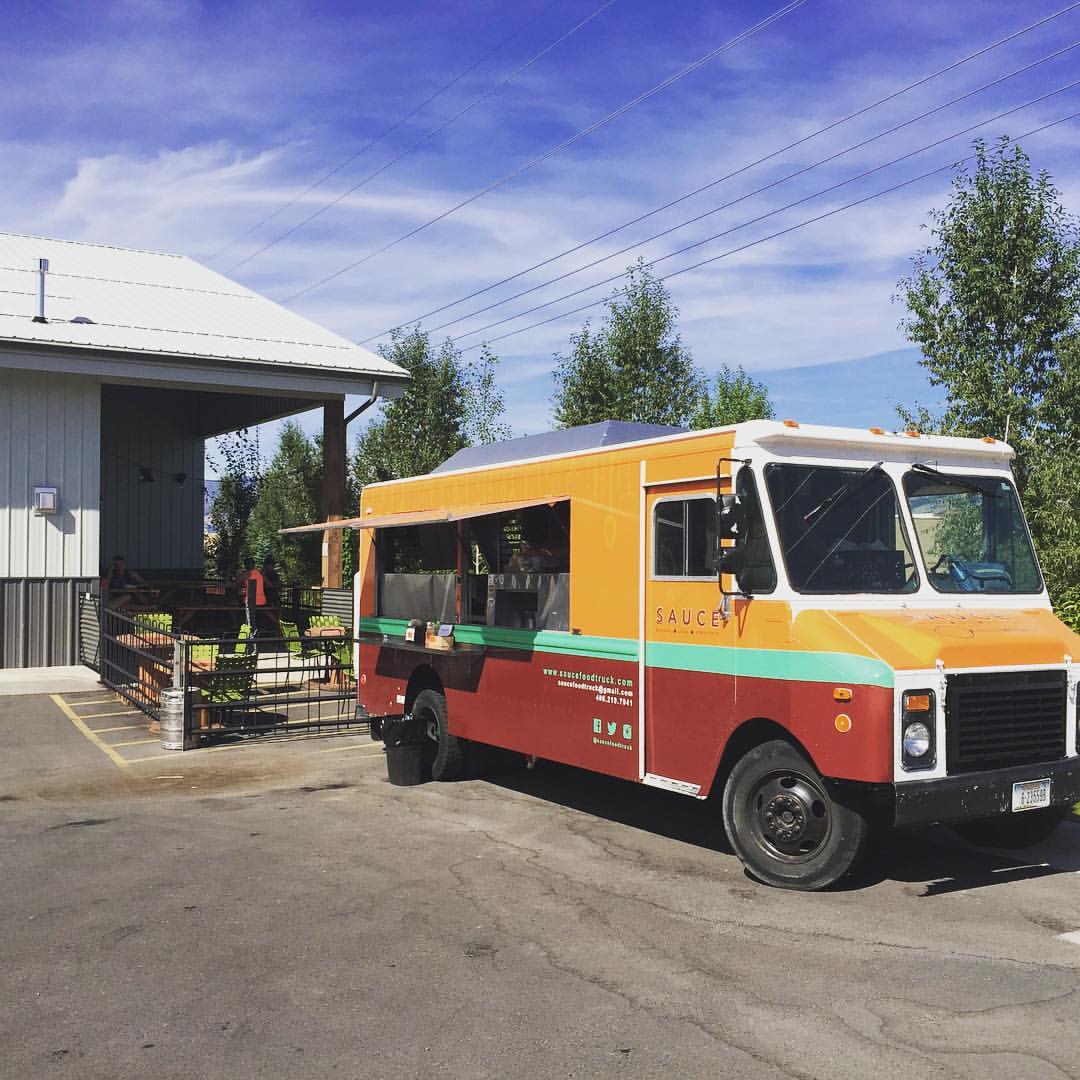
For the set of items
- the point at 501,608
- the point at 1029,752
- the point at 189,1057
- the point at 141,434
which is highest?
the point at 141,434

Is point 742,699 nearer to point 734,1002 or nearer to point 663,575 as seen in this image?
point 663,575

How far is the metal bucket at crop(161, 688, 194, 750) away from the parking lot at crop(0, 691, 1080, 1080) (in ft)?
8.49

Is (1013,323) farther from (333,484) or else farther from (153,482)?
(153,482)

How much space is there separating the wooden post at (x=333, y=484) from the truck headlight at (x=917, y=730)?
15.4m

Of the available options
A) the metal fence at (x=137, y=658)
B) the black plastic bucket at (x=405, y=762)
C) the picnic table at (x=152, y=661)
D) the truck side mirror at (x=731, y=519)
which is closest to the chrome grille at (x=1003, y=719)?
the truck side mirror at (x=731, y=519)

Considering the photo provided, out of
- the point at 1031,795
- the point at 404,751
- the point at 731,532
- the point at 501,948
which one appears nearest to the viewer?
the point at 501,948

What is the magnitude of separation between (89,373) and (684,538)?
46.0 feet

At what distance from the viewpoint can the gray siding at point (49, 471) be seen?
18.6 meters

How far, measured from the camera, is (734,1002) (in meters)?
5.23

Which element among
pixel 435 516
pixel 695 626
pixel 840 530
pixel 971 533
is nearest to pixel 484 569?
pixel 435 516

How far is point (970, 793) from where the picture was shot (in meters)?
Answer: 6.65

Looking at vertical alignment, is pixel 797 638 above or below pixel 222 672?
above

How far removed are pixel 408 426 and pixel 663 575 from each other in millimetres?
19703

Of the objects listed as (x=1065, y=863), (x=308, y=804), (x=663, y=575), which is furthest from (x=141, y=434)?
(x=1065, y=863)
